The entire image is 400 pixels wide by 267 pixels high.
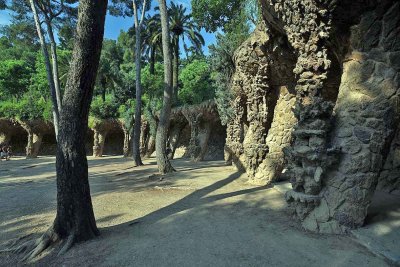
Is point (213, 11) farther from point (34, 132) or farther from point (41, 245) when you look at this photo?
point (41, 245)

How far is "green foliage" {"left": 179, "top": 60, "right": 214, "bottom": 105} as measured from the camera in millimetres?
22125

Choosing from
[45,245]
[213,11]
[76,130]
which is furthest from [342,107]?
[213,11]

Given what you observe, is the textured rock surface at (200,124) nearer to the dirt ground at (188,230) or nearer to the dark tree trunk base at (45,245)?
the dirt ground at (188,230)

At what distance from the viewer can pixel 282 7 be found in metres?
5.90

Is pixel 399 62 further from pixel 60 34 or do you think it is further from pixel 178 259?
pixel 60 34

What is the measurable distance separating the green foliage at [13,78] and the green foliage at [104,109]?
11.6 meters

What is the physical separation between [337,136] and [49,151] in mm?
30696

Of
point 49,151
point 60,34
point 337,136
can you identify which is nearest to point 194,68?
point 60,34

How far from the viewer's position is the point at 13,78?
1242 inches

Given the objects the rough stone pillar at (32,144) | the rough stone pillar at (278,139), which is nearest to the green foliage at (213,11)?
the rough stone pillar at (278,139)

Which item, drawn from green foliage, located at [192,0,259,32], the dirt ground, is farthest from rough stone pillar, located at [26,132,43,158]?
the dirt ground

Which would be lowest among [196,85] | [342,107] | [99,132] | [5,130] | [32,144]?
[342,107]

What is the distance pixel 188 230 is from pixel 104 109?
2198 centimetres

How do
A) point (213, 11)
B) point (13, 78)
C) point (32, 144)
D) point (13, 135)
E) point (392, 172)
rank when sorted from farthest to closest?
point (13, 78), point (13, 135), point (32, 144), point (213, 11), point (392, 172)
